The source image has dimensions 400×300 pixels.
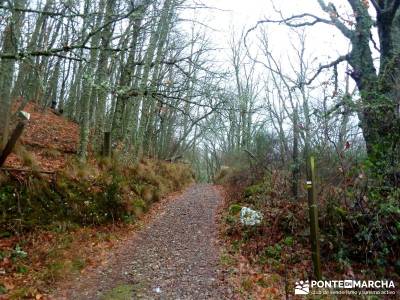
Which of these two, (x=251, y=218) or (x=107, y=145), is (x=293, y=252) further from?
(x=107, y=145)

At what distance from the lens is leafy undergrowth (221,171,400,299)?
5.17 metres

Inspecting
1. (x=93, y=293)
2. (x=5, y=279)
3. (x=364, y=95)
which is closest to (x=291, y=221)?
(x=364, y=95)

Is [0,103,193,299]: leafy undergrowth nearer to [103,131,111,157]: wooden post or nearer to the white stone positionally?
[103,131,111,157]: wooden post

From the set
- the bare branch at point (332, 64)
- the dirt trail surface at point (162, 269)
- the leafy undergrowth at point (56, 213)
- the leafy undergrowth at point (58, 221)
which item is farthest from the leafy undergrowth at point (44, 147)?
the bare branch at point (332, 64)

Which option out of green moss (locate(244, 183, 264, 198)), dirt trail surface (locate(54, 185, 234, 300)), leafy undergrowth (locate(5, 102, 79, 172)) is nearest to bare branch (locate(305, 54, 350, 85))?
green moss (locate(244, 183, 264, 198))

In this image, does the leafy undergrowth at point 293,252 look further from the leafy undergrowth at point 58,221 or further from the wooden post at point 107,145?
the wooden post at point 107,145

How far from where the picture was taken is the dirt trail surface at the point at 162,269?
461cm

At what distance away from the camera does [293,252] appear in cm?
599

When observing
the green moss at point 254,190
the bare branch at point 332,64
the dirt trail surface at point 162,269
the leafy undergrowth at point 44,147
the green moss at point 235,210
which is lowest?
the dirt trail surface at point 162,269

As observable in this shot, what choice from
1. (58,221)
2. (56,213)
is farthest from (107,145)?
(58,221)

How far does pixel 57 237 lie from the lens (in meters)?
5.75

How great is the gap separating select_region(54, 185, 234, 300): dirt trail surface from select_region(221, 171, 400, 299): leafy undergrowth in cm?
44

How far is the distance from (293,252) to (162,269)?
2.59 meters

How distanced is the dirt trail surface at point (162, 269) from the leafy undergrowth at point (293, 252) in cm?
44
